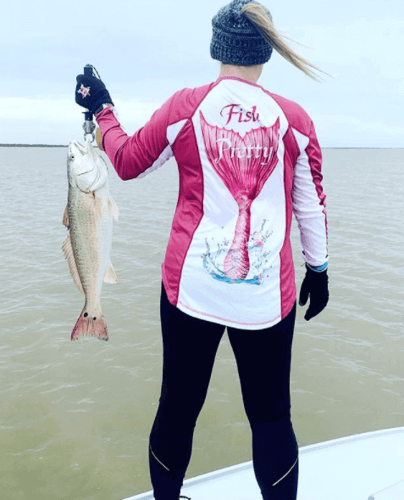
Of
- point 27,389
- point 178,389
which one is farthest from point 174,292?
point 27,389

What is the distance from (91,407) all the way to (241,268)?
12.1ft

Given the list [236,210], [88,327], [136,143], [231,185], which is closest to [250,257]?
[236,210]

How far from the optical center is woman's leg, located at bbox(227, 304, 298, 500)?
6.74ft

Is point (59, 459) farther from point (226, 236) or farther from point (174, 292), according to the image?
point (226, 236)

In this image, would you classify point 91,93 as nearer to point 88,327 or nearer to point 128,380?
point 88,327

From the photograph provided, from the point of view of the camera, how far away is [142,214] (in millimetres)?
17312

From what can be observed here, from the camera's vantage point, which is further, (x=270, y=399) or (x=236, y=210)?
(x=270, y=399)

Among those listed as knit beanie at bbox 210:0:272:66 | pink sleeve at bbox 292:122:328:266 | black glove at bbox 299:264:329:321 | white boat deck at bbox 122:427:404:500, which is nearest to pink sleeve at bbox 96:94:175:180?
knit beanie at bbox 210:0:272:66

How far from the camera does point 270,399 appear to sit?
2.14 m

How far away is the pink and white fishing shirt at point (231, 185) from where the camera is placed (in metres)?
1.88

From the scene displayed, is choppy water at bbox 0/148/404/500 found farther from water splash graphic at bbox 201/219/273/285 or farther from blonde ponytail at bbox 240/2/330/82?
blonde ponytail at bbox 240/2/330/82

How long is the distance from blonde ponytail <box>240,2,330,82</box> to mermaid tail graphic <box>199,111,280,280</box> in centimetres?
25

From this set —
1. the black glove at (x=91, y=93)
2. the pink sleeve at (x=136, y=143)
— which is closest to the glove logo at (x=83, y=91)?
Answer: the black glove at (x=91, y=93)

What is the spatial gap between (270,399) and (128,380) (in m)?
3.69
